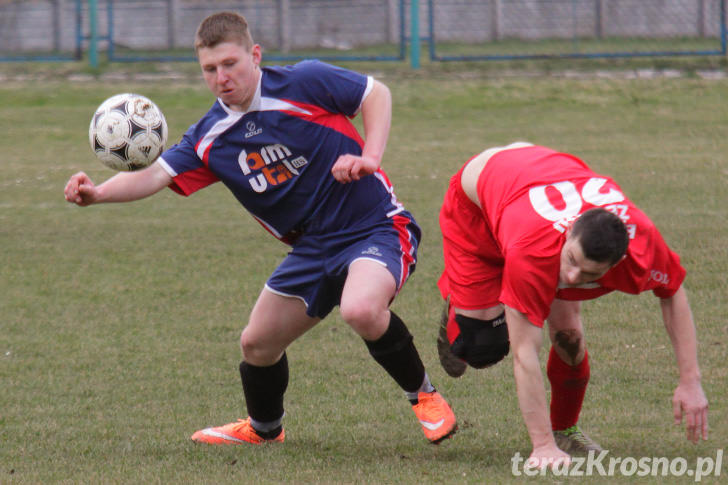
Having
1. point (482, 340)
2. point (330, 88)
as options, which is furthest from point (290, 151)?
point (482, 340)

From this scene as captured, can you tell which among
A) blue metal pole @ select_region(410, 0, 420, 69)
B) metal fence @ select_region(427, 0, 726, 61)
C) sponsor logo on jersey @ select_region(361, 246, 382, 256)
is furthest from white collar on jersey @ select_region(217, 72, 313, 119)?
metal fence @ select_region(427, 0, 726, 61)

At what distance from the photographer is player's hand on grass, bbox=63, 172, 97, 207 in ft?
14.3

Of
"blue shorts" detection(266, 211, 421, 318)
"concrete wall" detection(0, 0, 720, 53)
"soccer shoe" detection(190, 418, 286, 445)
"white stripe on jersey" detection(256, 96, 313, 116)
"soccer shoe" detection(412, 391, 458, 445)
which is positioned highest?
"concrete wall" detection(0, 0, 720, 53)

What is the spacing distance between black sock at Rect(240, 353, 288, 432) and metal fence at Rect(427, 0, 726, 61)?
44.0 feet

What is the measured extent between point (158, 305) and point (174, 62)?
12730 millimetres

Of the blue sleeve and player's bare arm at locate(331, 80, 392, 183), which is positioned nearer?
player's bare arm at locate(331, 80, 392, 183)

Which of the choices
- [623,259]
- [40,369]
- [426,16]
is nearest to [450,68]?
[426,16]

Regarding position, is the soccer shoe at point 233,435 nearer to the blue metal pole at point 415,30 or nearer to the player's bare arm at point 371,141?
the player's bare arm at point 371,141

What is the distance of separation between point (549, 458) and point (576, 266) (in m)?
0.77

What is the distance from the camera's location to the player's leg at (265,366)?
15.3ft

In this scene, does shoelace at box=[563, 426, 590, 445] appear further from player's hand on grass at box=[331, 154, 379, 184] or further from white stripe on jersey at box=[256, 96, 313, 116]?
white stripe on jersey at box=[256, 96, 313, 116]

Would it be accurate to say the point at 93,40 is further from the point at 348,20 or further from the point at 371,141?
the point at 371,141

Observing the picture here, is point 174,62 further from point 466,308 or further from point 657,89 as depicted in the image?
point 466,308

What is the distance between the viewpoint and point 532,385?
12.5 feet
